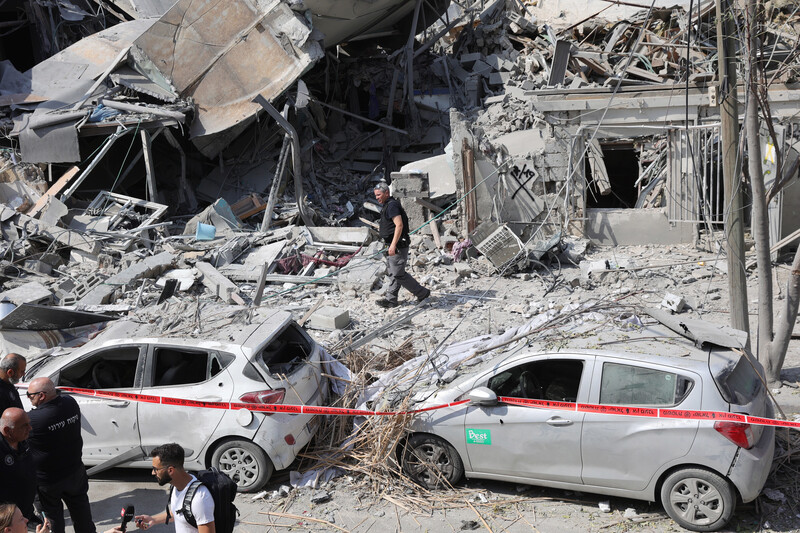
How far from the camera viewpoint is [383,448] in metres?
6.57

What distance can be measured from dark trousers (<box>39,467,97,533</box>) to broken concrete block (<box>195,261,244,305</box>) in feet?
18.6

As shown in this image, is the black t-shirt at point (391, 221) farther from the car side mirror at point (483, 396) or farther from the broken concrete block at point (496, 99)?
the broken concrete block at point (496, 99)

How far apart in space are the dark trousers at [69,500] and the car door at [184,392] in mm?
1127

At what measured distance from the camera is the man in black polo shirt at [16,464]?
15.3ft

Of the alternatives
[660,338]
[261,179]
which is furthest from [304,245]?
[660,338]

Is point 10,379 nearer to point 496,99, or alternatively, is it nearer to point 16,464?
point 16,464

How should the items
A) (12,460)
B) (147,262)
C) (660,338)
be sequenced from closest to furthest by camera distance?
1. (12,460)
2. (660,338)
3. (147,262)

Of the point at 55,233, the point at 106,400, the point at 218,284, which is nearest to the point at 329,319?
the point at 218,284

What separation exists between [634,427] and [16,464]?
445cm

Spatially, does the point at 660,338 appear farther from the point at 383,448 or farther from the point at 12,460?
the point at 12,460

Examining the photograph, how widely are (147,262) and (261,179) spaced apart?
5.47 m

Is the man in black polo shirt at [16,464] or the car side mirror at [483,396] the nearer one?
the man in black polo shirt at [16,464]

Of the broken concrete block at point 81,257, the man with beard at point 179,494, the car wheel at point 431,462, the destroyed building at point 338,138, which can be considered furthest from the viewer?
the broken concrete block at point 81,257

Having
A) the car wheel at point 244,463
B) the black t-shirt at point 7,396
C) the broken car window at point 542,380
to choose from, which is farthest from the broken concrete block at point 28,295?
the broken car window at point 542,380
